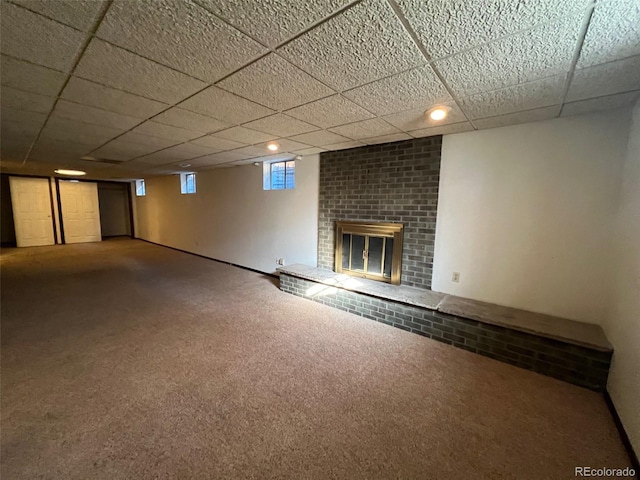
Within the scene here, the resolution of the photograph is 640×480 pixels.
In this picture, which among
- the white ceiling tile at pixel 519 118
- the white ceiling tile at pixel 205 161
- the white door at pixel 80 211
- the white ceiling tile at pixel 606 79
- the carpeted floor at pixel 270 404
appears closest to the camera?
the carpeted floor at pixel 270 404

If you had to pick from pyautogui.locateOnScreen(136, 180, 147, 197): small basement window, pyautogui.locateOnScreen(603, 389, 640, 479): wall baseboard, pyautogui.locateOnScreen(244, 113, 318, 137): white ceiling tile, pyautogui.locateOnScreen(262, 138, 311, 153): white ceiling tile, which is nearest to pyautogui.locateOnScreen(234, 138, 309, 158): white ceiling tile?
pyautogui.locateOnScreen(262, 138, 311, 153): white ceiling tile

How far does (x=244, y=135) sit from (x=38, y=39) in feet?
6.03

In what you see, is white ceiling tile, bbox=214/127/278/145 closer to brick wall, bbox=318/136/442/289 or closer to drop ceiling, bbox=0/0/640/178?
drop ceiling, bbox=0/0/640/178

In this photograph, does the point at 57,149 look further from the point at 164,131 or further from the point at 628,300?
the point at 628,300

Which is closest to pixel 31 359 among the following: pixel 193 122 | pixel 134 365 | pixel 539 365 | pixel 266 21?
pixel 134 365

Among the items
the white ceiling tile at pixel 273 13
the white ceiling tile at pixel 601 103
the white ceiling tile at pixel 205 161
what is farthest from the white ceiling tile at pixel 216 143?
the white ceiling tile at pixel 601 103

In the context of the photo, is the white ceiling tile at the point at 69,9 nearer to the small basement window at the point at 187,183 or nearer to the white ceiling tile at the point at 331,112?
the white ceiling tile at the point at 331,112

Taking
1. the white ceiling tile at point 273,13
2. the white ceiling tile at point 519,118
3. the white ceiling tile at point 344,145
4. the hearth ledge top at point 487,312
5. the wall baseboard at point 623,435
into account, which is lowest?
the wall baseboard at point 623,435

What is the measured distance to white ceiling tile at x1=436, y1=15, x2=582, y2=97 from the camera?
1.23 metres

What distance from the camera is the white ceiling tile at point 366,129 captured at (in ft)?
8.41

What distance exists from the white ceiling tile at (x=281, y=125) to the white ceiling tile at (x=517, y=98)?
4.87ft

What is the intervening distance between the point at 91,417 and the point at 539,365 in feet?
11.0

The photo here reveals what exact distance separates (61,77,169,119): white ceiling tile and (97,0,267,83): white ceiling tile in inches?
28.6

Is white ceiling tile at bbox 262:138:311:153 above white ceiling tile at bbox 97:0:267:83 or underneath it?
above
